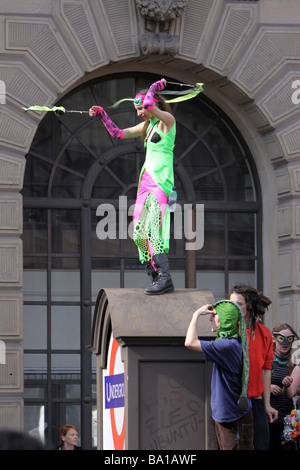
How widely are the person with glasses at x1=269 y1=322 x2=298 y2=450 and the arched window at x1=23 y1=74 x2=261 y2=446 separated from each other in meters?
4.16

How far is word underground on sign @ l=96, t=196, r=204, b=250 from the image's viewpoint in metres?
12.5

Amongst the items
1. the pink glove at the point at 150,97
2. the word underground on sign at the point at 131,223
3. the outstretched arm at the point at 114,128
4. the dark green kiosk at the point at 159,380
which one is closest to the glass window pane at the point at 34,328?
the word underground on sign at the point at 131,223

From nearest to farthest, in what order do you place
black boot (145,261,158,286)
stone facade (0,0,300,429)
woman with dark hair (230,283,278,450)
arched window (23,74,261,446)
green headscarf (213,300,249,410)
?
green headscarf (213,300,249,410), woman with dark hair (230,283,278,450), black boot (145,261,158,286), stone facade (0,0,300,429), arched window (23,74,261,446)

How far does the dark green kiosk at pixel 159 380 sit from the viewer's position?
272 inches

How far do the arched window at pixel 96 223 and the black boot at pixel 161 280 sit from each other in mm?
4454

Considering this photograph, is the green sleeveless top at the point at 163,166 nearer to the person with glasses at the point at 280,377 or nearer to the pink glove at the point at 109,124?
the pink glove at the point at 109,124

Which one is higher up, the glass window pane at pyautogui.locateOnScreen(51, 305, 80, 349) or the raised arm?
the raised arm

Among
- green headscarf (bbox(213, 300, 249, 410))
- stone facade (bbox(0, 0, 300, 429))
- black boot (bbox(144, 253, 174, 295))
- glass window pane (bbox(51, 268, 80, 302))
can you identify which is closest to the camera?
green headscarf (bbox(213, 300, 249, 410))

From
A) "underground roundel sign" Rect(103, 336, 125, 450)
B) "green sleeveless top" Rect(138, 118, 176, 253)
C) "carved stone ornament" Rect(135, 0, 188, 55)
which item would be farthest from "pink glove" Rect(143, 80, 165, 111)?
"carved stone ornament" Rect(135, 0, 188, 55)

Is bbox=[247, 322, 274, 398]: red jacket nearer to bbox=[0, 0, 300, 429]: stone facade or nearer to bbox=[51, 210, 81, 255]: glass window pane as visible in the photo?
bbox=[0, 0, 300, 429]: stone facade

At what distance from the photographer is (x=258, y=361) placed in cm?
691

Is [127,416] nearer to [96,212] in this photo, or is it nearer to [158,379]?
[158,379]

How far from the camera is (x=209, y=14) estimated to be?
12492 millimetres

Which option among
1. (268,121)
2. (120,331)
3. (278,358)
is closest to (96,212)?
(268,121)
